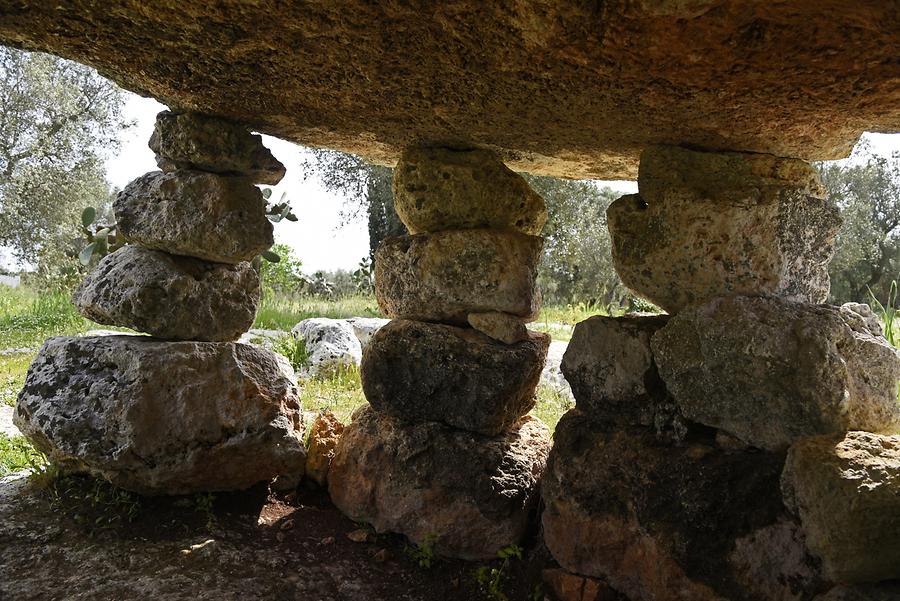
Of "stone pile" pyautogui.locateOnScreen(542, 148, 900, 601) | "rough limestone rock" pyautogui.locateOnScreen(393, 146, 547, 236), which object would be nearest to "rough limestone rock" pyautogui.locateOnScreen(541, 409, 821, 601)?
"stone pile" pyautogui.locateOnScreen(542, 148, 900, 601)

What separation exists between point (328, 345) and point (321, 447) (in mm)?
3125

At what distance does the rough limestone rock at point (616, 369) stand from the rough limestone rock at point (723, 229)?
238 millimetres

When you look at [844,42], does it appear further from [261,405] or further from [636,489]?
[261,405]

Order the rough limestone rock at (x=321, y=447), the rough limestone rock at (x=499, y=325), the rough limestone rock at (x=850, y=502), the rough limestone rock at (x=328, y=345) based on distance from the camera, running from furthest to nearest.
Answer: the rough limestone rock at (x=328, y=345)
the rough limestone rock at (x=321, y=447)
the rough limestone rock at (x=499, y=325)
the rough limestone rock at (x=850, y=502)

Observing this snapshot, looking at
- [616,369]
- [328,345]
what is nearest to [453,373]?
[616,369]

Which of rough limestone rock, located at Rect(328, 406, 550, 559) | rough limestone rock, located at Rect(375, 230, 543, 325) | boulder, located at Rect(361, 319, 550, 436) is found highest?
rough limestone rock, located at Rect(375, 230, 543, 325)

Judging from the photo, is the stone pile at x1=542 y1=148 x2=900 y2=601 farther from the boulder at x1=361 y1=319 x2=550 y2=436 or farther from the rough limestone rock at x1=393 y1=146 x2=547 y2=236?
the rough limestone rock at x1=393 y1=146 x2=547 y2=236

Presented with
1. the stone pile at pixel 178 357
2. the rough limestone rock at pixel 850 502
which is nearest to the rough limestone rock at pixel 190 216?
the stone pile at pixel 178 357

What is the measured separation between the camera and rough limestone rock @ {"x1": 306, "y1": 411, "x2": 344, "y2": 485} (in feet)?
13.3

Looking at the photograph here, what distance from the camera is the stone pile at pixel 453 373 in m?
3.53

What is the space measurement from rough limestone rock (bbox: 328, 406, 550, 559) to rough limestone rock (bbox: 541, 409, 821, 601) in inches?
11.9

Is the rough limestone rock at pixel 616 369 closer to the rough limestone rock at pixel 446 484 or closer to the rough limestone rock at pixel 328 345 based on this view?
the rough limestone rock at pixel 446 484

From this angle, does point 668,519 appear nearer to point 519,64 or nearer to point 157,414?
point 519,64

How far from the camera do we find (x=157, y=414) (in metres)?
3.52
